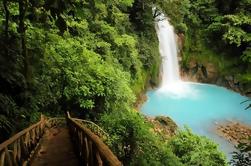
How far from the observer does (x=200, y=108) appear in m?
19.0

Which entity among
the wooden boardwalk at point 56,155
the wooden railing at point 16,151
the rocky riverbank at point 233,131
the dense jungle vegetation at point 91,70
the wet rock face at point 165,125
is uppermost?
the dense jungle vegetation at point 91,70

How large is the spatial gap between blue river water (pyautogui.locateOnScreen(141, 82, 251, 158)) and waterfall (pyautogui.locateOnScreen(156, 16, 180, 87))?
1573 mm

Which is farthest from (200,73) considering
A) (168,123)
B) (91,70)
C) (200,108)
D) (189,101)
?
(91,70)

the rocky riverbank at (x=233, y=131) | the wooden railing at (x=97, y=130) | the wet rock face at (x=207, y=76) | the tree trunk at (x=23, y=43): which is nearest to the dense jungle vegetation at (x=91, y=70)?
the tree trunk at (x=23, y=43)

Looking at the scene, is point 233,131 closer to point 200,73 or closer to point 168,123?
point 168,123

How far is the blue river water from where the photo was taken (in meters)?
16.7

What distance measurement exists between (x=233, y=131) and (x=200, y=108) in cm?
300

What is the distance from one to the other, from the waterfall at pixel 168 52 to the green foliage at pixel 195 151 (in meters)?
12.0

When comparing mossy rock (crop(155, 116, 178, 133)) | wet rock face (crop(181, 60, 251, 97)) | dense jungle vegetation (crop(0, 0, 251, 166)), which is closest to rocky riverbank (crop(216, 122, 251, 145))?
mossy rock (crop(155, 116, 178, 133))

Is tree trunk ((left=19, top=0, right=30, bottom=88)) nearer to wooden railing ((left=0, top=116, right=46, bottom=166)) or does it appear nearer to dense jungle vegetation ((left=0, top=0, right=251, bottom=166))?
dense jungle vegetation ((left=0, top=0, right=251, bottom=166))

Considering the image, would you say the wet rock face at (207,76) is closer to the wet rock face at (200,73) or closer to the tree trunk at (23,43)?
the wet rock face at (200,73)

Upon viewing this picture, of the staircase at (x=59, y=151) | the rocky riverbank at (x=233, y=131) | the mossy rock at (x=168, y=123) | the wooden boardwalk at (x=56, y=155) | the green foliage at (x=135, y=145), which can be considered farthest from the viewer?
the mossy rock at (x=168, y=123)

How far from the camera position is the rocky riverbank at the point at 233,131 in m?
15.6

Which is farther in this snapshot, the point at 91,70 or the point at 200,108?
the point at 200,108
